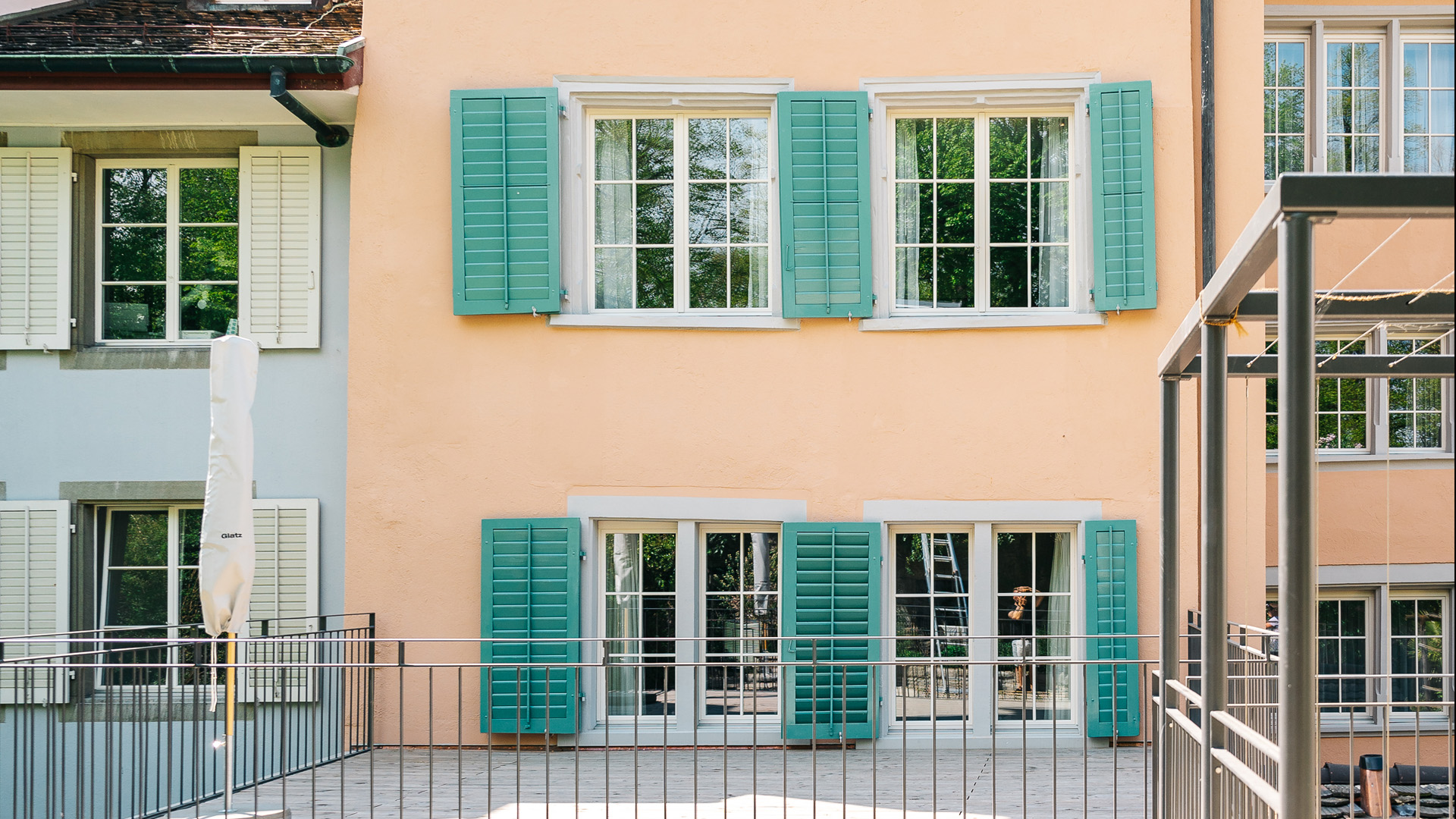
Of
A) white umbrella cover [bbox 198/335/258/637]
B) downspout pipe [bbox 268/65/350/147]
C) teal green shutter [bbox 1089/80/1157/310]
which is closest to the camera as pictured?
white umbrella cover [bbox 198/335/258/637]

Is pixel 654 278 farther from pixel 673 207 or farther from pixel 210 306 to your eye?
pixel 210 306

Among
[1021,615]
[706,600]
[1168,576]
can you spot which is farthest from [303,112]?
[1168,576]

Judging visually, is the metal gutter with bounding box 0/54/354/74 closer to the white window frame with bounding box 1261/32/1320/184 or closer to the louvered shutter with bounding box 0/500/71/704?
the louvered shutter with bounding box 0/500/71/704

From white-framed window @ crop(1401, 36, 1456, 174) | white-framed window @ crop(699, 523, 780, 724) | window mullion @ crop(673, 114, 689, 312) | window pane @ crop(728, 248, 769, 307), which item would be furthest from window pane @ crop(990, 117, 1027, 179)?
white-framed window @ crop(1401, 36, 1456, 174)

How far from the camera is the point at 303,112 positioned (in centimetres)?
843

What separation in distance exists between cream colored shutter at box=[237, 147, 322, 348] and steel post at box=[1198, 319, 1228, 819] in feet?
23.0

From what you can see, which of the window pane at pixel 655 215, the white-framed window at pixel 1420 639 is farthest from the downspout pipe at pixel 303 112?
the white-framed window at pixel 1420 639

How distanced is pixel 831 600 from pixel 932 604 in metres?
0.83

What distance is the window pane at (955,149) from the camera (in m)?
8.62

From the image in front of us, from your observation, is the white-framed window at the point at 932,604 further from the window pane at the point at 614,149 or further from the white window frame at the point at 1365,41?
the white window frame at the point at 1365,41

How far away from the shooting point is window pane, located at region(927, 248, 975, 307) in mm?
8617

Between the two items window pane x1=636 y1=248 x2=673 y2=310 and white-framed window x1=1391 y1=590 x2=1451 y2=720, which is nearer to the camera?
window pane x1=636 y1=248 x2=673 y2=310

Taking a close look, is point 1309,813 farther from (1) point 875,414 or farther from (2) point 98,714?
(2) point 98,714

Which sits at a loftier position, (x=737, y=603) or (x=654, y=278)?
(x=654, y=278)
